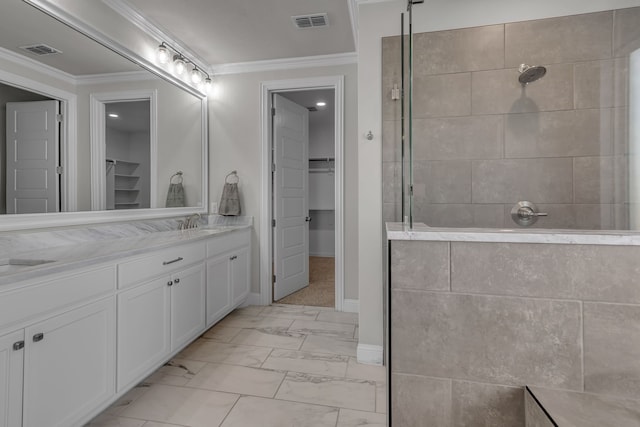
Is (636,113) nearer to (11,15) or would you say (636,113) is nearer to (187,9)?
(187,9)

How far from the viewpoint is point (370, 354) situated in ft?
6.97

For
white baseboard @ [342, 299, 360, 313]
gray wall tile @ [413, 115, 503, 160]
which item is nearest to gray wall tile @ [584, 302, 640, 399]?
gray wall tile @ [413, 115, 503, 160]

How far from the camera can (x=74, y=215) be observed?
1.86 metres

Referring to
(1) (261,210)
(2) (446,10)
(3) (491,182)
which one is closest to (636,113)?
(3) (491,182)

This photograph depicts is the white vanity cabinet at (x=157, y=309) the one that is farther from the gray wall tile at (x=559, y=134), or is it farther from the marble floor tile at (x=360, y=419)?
the gray wall tile at (x=559, y=134)

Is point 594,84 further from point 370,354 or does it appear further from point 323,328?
point 323,328

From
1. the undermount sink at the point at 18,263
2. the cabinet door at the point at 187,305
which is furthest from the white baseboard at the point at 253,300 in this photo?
the undermount sink at the point at 18,263

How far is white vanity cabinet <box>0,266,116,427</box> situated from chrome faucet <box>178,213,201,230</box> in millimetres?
1368

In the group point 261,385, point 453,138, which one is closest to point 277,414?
point 261,385

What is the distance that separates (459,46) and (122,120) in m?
2.39

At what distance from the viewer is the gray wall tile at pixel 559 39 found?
170cm

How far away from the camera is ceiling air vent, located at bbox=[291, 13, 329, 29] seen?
2.36 m

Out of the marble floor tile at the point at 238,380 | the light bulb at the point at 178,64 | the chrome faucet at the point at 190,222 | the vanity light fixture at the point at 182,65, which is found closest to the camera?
the marble floor tile at the point at 238,380

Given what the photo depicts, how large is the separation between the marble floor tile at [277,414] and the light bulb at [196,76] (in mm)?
2839
